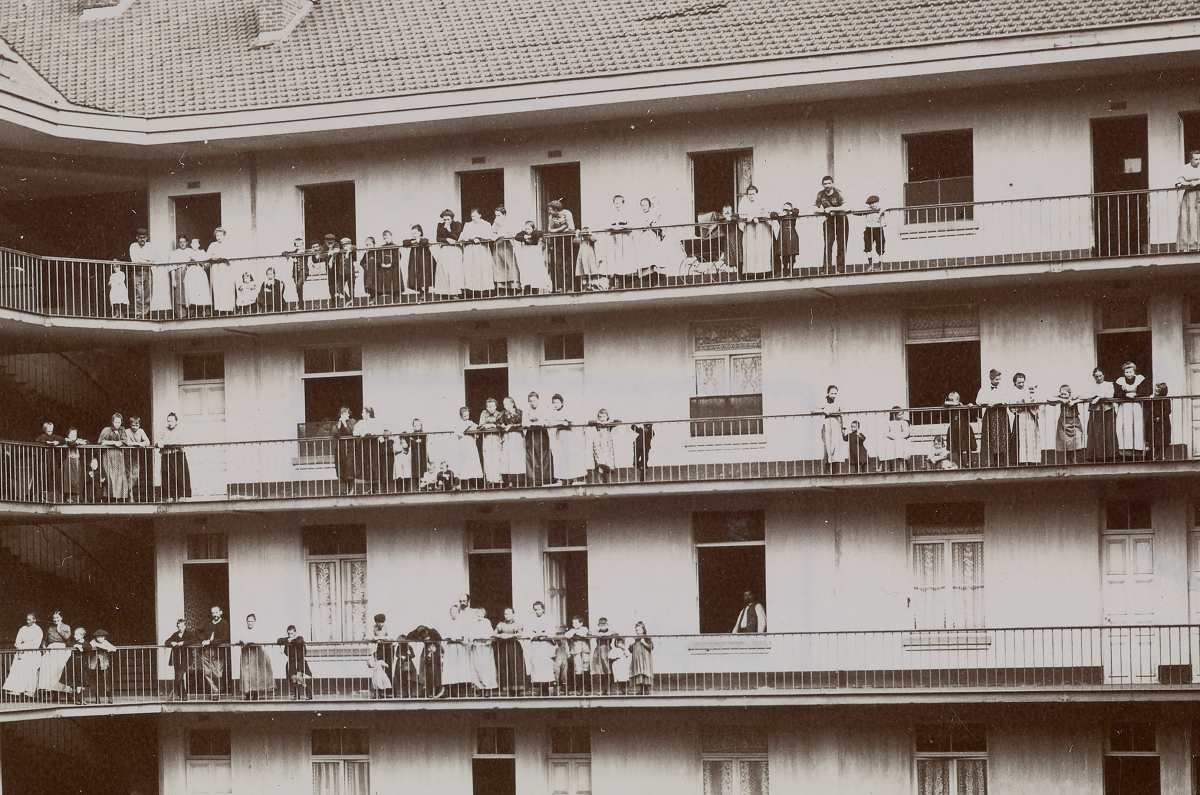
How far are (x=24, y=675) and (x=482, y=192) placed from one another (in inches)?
440

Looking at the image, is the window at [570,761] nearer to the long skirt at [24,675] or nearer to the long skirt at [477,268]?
the long skirt at [477,268]

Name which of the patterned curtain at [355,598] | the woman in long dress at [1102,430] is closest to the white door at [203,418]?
the patterned curtain at [355,598]

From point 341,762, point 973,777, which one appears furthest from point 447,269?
point 973,777

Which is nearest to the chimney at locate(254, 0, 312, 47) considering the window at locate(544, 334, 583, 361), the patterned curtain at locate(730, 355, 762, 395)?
the window at locate(544, 334, 583, 361)

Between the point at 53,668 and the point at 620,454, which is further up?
the point at 620,454

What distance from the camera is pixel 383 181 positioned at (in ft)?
101

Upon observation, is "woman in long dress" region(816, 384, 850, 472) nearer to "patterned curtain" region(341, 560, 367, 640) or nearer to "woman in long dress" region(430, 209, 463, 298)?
"woman in long dress" region(430, 209, 463, 298)

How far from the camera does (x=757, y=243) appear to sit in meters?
28.2

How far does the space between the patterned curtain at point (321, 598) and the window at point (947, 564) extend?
10.1m

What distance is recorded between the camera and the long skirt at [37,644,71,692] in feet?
92.0

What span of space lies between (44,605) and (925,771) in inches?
639

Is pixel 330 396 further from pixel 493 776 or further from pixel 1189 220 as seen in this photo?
pixel 1189 220

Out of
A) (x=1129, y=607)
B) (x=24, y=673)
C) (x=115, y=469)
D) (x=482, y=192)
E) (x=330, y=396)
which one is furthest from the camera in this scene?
(x=330, y=396)

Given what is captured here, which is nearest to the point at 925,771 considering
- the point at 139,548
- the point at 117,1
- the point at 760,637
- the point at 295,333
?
the point at 760,637
